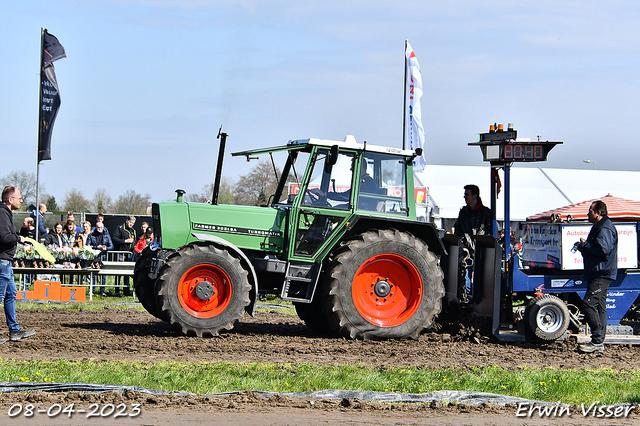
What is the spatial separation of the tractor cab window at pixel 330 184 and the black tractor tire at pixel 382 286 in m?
0.54

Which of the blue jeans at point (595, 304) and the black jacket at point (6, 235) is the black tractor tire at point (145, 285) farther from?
the blue jeans at point (595, 304)

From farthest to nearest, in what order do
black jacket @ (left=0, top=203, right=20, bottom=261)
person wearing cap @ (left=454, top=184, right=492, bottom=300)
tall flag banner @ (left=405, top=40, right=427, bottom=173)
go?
tall flag banner @ (left=405, top=40, right=427, bottom=173) → person wearing cap @ (left=454, top=184, right=492, bottom=300) → black jacket @ (left=0, top=203, right=20, bottom=261)

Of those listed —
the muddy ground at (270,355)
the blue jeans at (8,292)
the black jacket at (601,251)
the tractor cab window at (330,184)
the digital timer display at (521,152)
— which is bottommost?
the muddy ground at (270,355)

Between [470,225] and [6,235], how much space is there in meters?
5.91

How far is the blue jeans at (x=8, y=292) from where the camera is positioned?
8.06 m

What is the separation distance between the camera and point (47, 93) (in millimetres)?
15703

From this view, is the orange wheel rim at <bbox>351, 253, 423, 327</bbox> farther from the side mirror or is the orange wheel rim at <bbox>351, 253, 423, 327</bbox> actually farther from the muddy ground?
the side mirror

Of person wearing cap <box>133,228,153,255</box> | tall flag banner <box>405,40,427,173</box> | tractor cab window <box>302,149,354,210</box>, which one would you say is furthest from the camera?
tall flag banner <box>405,40,427,173</box>

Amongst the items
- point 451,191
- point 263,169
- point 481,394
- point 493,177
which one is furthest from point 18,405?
point 451,191

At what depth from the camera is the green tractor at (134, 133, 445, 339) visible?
8.40 metres

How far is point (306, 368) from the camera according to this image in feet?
22.2

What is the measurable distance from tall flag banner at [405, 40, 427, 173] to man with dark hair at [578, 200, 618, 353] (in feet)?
31.8

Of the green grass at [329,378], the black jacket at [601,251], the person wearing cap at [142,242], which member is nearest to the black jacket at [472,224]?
the black jacket at [601,251]

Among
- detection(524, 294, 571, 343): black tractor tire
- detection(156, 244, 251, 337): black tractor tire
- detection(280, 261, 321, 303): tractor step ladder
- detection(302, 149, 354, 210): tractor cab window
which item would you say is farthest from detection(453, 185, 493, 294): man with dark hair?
detection(156, 244, 251, 337): black tractor tire
